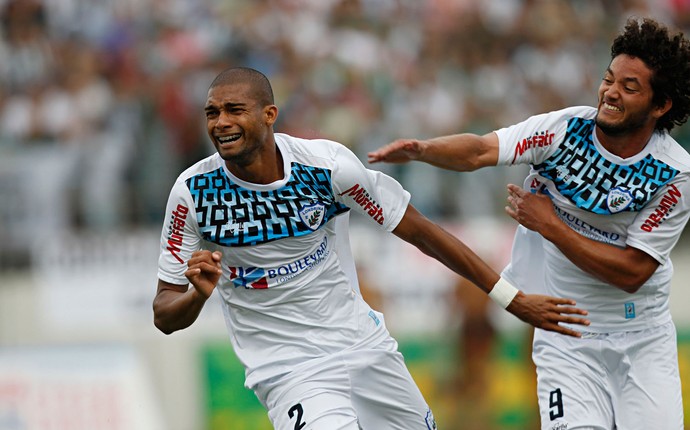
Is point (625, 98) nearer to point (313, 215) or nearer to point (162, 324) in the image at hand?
point (313, 215)

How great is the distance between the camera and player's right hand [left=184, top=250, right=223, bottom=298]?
5.97m

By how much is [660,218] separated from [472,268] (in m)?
1.17

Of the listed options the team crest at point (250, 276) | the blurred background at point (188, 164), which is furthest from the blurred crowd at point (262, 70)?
the team crest at point (250, 276)

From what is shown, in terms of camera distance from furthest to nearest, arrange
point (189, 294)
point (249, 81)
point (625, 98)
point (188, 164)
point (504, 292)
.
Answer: point (188, 164)
point (504, 292)
point (625, 98)
point (249, 81)
point (189, 294)

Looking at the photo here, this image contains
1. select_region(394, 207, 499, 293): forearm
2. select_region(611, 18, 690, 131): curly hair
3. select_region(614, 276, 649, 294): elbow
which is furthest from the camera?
select_region(614, 276, 649, 294): elbow

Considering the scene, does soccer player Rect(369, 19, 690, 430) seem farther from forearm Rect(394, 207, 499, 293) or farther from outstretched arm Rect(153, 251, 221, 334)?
outstretched arm Rect(153, 251, 221, 334)

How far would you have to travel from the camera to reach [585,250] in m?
6.83

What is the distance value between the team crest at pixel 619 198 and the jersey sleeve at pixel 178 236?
2.40m

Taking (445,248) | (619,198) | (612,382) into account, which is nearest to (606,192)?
(619,198)

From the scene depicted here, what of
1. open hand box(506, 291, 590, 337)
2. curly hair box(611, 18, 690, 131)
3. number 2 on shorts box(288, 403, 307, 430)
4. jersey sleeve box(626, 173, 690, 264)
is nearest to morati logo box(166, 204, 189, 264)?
number 2 on shorts box(288, 403, 307, 430)

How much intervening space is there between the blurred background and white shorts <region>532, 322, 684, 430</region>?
6.38 metres

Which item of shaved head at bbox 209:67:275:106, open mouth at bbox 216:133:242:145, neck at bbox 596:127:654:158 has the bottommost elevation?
neck at bbox 596:127:654:158

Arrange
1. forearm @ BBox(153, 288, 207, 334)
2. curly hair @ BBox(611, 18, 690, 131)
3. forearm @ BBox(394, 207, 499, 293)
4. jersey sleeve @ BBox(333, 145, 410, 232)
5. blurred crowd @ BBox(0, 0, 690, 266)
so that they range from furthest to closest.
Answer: blurred crowd @ BBox(0, 0, 690, 266) → curly hair @ BBox(611, 18, 690, 131) → forearm @ BBox(394, 207, 499, 293) → jersey sleeve @ BBox(333, 145, 410, 232) → forearm @ BBox(153, 288, 207, 334)

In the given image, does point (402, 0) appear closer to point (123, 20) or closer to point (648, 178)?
point (123, 20)
